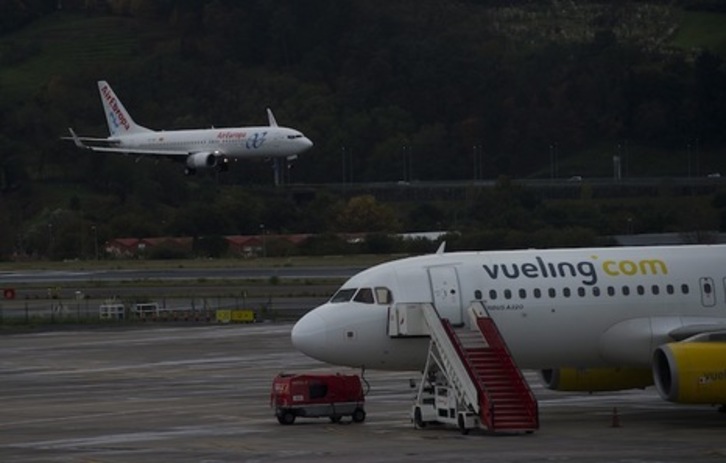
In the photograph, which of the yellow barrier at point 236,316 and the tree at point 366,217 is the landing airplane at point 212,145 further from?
the yellow barrier at point 236,316

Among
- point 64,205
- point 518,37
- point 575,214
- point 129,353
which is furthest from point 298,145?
point 129,353

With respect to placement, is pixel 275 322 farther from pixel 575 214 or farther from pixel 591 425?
pixel 591 425

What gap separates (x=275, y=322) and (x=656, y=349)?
131 ft

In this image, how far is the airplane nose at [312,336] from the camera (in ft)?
131

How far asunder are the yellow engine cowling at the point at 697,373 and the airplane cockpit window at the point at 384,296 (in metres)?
6.09

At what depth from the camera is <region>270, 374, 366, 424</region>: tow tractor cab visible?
134ft

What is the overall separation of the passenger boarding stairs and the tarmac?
368mm

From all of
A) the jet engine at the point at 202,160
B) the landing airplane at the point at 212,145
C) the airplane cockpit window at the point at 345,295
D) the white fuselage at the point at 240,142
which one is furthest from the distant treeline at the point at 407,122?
the airplane cockpit window at the point at 345,295

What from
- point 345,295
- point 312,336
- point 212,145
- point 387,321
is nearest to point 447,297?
point 387,321

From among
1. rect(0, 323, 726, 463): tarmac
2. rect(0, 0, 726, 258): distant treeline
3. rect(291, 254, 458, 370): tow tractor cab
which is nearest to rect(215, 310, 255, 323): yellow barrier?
rect(0, 323, 726, 463): tarmac

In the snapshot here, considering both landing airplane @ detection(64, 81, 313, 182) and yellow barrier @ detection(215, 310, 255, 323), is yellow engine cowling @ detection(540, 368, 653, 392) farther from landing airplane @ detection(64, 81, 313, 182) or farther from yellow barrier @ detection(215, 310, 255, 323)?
landing airplane @ detection(64, 81, 313, 182)

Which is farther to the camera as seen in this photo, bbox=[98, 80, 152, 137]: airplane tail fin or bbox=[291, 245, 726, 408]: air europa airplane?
bbox=[98, 80, 152, 137]: airplane tail fin

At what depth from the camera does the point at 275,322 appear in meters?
77.9

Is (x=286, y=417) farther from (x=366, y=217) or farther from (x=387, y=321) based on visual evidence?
(x=366, y=217)
